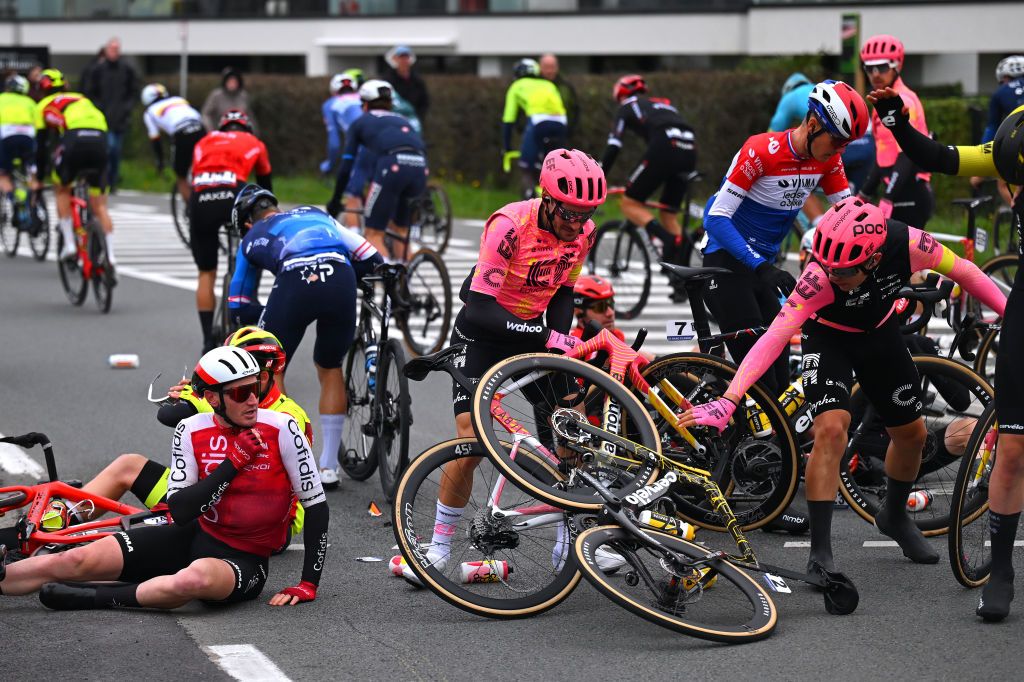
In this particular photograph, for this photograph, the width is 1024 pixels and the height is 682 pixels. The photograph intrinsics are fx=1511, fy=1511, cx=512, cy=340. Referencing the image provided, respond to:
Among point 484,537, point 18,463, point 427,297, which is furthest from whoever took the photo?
point 427,297

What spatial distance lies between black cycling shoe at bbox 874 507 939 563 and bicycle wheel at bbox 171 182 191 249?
1404 cm

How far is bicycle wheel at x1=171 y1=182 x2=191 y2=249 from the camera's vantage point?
2031cm

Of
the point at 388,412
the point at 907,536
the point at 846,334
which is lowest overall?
the point at 907,536

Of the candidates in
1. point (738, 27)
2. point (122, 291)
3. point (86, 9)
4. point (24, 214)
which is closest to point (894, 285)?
point (122, 291)

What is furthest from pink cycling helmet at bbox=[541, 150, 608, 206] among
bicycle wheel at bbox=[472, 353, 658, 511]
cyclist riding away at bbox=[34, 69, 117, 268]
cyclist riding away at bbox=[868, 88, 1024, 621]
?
cyclist riding away at bbox=[34, 69, 117, 268]

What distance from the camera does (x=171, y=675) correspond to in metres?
5.83

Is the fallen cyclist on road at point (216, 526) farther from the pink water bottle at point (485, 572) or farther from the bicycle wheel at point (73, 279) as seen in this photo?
the bicycle wheel at point (73, 279)

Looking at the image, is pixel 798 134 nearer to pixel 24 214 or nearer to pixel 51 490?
pixel 51 490

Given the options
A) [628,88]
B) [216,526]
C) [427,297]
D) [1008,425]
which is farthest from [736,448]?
[628,88]

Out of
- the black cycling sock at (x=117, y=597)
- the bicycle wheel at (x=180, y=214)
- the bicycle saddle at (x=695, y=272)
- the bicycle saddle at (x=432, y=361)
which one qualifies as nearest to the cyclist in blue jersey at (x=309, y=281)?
the bicycle saddle at (x=432, y=361)

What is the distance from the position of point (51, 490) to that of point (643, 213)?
8.58 metres

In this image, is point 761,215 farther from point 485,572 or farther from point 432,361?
point 485,572

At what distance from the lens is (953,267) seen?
6.91 metres

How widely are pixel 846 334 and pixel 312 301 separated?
10.3ft
